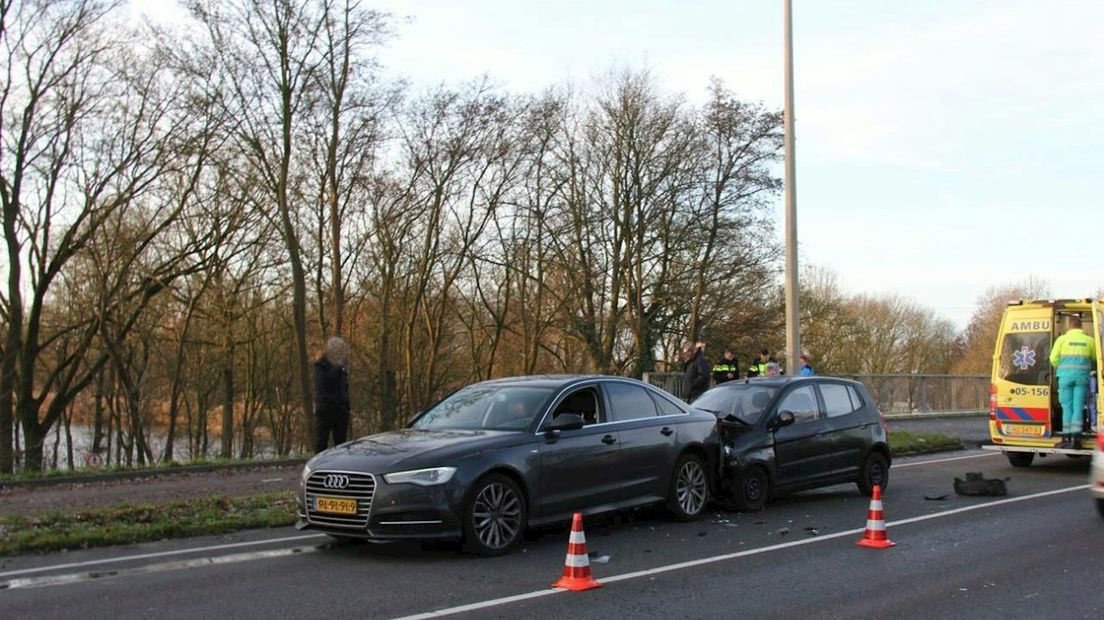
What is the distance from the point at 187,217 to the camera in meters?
32.8

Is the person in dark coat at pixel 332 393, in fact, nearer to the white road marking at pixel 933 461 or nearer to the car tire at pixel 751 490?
the car tire at pixel 751 490

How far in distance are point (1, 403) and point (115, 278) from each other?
18.0ft

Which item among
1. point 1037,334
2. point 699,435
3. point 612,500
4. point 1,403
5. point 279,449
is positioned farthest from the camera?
point 279,449

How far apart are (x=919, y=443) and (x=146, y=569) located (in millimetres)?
15792

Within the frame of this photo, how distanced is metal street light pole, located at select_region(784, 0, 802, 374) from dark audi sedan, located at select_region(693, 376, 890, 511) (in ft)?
12.5

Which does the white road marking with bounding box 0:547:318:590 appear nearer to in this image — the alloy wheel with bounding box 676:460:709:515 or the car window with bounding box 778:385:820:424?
the alloy wheel with bounding box 676:460:709:515

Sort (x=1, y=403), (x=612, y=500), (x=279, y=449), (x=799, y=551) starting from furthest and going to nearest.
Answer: (x=279, y=449), (x=1, y=403), (x=612, y=500), (x=799, y=551)

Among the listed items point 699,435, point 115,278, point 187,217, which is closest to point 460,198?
point 187,217

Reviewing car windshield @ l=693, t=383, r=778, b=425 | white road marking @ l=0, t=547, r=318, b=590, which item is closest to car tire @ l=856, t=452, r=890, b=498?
car windshield @ l=693, t=383, r=778, b=425

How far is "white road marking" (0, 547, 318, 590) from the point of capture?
25.2 ft

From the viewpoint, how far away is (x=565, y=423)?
9.30m

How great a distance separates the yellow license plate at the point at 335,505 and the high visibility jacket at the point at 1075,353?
1130 centimetres

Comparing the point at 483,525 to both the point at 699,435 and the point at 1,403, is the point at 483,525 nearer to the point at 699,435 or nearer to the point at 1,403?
the point at 699,435

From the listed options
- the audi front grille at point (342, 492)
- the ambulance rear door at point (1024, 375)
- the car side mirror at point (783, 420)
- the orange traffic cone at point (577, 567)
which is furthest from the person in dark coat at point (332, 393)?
the ambulance rear door at point (1024, 375)
